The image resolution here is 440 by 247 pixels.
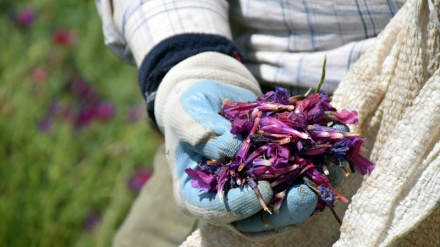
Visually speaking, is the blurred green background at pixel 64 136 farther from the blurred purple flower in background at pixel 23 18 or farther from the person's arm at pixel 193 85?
the person's arm at pixel 193 85

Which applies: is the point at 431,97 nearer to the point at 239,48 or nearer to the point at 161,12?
the point at 239,48

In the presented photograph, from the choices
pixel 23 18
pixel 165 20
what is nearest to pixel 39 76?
pixel 23 18

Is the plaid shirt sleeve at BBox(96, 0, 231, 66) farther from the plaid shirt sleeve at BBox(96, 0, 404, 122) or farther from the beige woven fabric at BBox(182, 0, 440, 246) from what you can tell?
the beige woven fabric at BBox(182, 0, 440, 246)

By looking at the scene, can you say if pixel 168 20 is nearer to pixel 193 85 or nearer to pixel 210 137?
pixel 193 85

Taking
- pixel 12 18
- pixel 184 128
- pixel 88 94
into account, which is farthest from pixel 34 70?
pixel 184 128

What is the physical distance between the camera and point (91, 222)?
8.27 ft

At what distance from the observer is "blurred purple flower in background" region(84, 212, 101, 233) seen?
8.22 feet

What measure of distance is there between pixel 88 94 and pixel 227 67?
73.1 inches

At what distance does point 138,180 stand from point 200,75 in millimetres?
1431

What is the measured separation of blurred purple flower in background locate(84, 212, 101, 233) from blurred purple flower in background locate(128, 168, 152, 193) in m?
0.16

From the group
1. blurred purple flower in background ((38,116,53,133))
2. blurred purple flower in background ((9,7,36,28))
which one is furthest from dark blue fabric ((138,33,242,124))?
blurred purple flower in background ((9,7,36,28))

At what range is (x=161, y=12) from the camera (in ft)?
4.64

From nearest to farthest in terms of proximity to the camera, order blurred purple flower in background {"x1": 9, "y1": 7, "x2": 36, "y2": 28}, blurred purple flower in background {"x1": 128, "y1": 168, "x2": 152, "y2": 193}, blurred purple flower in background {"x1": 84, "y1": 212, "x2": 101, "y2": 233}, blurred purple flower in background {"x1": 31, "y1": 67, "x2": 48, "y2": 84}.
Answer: blurred purple flower in background {"x1": 84, "y1": 212, "x2": 101, "y2": 233} < blurred purple flower in background {"x1": 128, "y1": 168, "x2": 152, "y2": 193} < blurred purple flower in background {"x1": 31, "y1": 67, "x2": 48, "y2": 84} < blurred purple flower in background {"x1": 9, "y1": 7, "x2": 36, "y2": 28}

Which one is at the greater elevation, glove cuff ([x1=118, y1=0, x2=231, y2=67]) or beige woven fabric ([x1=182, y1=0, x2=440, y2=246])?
beige woven fabric ([x1=182, y1=0, x2=440, y2=246])
